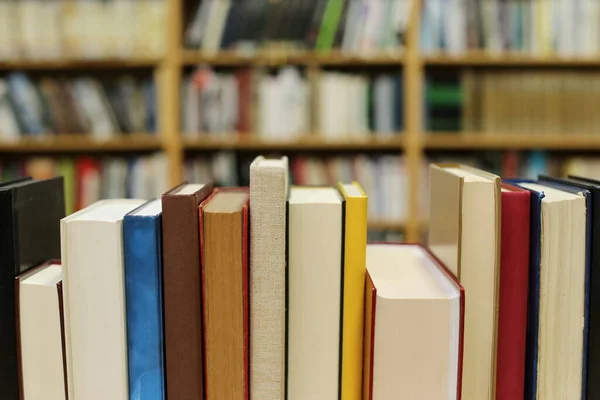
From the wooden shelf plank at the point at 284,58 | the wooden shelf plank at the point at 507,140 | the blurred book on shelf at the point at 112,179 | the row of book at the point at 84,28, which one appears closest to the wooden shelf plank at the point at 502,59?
the wooden shelf plank at the point at 284,58

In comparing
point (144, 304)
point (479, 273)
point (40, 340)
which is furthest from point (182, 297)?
point (479, 273)

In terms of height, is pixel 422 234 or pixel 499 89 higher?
pixel 499 89

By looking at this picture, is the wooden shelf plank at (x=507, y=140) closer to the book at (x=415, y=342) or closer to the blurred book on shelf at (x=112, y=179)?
the blurred book on shelf at (x=112, y=179)

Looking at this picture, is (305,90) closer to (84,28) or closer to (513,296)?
(84,28)

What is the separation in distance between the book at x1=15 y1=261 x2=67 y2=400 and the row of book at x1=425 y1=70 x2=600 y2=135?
1866 millimetres

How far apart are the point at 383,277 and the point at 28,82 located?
2089 millimetres

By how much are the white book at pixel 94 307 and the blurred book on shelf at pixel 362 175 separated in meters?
1.72

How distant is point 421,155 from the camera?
234 cm

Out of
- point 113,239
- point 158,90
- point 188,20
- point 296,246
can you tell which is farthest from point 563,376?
point 188,20

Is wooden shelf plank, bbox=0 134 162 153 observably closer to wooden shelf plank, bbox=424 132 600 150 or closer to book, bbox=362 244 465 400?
wooden shelf plank, bbox=424 132 600 150

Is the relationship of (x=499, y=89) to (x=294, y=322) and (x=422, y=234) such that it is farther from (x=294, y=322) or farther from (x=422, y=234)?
(x=294, y=322)

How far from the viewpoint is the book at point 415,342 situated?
520 millimetres

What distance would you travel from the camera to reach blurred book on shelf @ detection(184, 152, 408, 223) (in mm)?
2248

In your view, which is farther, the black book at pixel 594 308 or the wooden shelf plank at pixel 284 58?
the wooden shelf plank at pixel 284 58
